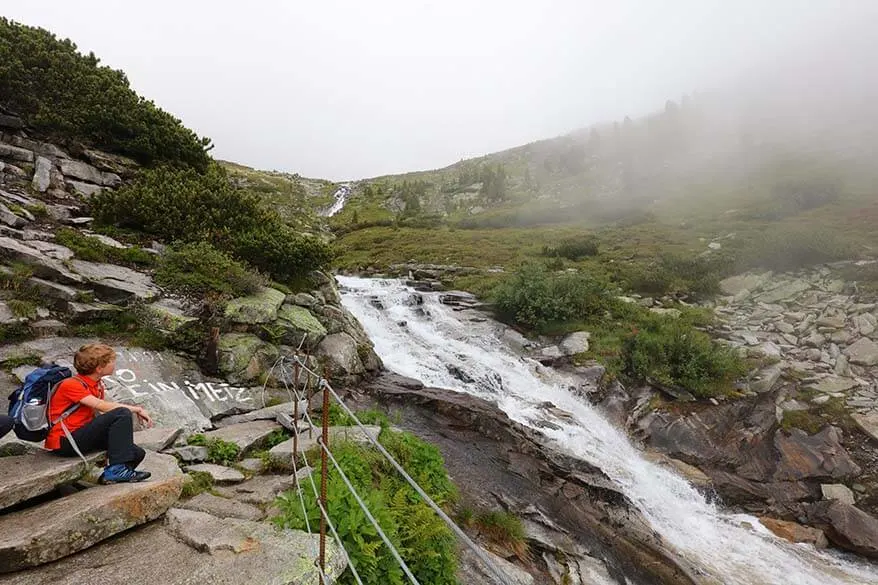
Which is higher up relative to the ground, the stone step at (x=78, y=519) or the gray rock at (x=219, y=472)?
the stone step at (x=78, y=519)

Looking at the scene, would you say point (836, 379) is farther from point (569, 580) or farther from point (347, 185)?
point (347, 185)

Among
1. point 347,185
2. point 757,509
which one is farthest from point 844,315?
point 347,185

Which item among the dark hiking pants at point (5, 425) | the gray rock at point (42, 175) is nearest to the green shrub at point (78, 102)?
the gray rock at point (42, 175)

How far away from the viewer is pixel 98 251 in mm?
12039

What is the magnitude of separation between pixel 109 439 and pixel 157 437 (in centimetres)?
253

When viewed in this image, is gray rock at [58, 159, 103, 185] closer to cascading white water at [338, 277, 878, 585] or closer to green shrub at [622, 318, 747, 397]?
cascading white water at [338, 277, 878, 585]

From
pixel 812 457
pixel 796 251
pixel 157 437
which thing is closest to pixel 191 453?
pixel 157 437

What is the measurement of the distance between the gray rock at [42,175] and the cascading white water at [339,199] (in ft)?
202

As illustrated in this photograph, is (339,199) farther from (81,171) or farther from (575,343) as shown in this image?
(575,343)

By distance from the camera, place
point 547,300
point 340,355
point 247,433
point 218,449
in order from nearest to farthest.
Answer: point 218,449, point 247,433, point 340,355, point 547,300

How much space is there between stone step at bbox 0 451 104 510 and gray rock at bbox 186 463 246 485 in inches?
72.5

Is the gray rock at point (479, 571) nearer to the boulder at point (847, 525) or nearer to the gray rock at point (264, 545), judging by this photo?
the gray rock at point (264, 545)

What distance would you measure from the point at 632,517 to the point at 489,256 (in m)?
27.0

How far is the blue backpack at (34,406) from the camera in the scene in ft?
16.1
